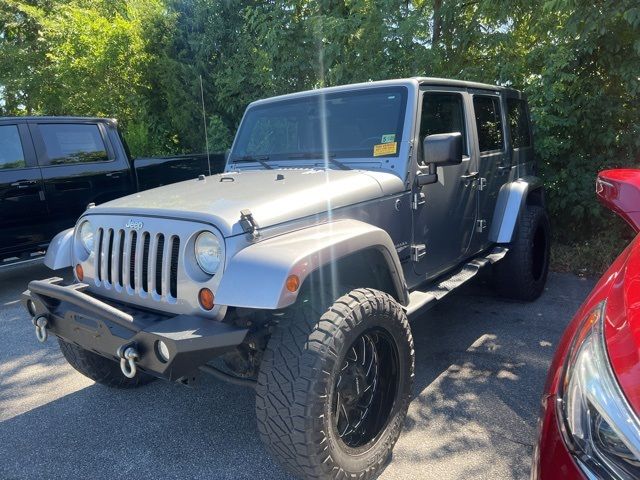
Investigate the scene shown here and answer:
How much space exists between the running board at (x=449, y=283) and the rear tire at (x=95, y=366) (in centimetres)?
175

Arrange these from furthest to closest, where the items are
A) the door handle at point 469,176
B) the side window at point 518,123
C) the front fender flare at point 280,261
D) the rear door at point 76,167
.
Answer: the rear door at point 76,167, the side window at point 518,123, the door handle at point 469,176, the front fender flare at point 280,261

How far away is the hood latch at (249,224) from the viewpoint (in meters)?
2.13

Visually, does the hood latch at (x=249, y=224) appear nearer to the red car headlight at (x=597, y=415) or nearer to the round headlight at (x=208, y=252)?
the round headlight at (x=208, y=252)

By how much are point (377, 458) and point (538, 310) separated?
8.91 ft

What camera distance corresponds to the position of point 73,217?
19.4 ft

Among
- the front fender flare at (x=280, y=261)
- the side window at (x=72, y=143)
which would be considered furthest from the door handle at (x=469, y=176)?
the side window at (x=72, y=143)

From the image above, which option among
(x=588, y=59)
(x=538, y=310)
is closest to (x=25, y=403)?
(x=538, y=310)

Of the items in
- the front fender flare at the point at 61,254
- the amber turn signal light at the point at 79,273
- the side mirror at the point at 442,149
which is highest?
the side mirror at the point at 442,149

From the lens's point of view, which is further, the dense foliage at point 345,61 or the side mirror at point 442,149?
the dense foliage at point 345,61

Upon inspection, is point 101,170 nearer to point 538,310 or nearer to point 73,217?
point 73,217

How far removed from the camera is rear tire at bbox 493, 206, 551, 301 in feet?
14.0

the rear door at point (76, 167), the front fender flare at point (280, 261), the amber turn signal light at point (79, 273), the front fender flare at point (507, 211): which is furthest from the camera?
the rear door at point (76, 167)

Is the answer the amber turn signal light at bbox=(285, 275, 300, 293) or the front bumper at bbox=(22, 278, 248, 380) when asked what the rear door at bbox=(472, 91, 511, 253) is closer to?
the amber turn signal light at bbox=(285, 275, 300, 293)

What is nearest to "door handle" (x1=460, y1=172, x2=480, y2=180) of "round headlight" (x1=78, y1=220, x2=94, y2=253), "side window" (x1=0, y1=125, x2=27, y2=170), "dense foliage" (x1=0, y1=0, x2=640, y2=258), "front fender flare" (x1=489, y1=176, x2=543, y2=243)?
"front fender flare" (x1=489, y1=176, x2=543, y2=243)
